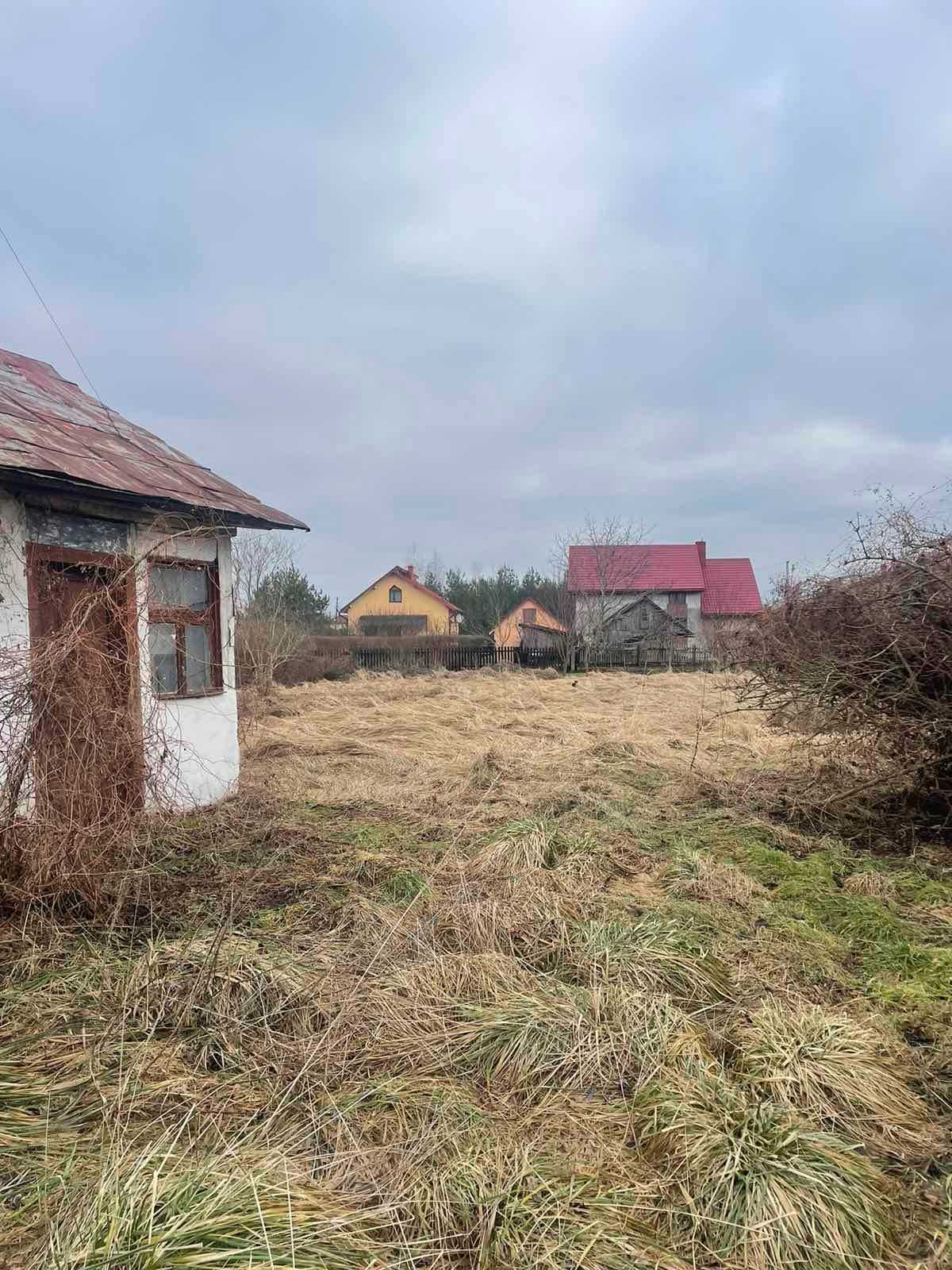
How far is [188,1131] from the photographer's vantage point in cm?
251

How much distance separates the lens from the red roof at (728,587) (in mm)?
41969

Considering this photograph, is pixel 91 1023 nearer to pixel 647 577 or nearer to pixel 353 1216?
pixel 353 1216

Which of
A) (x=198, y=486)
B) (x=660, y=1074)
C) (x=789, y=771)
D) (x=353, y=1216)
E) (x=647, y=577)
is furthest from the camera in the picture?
(x=647, y=577)

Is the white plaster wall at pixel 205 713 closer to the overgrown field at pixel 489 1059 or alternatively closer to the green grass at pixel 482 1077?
the overgrown field at pixel 489 1059

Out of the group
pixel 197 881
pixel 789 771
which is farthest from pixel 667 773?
pixel 197 881

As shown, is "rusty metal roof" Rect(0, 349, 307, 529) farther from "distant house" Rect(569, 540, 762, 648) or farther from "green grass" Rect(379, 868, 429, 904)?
"distant house" Rect(569, 540, 762, 648)

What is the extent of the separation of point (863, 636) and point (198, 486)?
A: 6302 millimetres

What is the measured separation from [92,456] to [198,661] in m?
2.19

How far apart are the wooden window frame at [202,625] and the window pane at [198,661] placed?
3cm

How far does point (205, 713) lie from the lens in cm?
773

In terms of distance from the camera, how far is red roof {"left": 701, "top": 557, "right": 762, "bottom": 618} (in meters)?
42.0

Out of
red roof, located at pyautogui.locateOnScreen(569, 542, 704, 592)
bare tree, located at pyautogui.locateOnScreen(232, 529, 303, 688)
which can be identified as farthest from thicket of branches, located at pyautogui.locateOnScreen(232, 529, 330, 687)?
red roof, located at pyautogui.locateOnScreen(569, 542, 704, 592)

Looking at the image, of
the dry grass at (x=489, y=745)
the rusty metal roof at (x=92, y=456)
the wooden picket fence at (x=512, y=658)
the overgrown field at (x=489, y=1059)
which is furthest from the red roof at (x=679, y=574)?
the overgrown field at (x=489, y=1059)

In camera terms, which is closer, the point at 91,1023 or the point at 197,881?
the point at 91,1023
